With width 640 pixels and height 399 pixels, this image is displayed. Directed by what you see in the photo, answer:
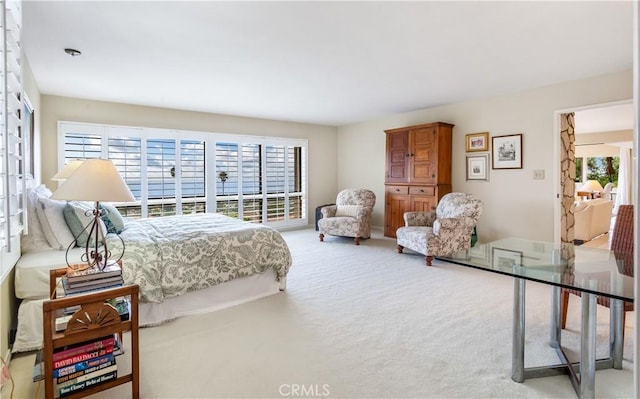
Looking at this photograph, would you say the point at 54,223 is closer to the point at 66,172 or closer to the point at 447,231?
the point at 66,172

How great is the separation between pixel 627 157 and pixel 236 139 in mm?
10272

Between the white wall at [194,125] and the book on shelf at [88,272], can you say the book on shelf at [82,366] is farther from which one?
the white wall at [194,125]

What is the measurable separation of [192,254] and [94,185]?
1115 mm

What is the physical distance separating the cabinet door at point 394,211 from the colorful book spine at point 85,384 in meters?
4.81

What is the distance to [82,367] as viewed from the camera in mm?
1661

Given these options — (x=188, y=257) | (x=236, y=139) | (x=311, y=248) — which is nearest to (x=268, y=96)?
(x=236, y=139)

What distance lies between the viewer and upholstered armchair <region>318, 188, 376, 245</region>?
216 inches

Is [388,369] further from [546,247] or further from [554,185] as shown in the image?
[554,185]

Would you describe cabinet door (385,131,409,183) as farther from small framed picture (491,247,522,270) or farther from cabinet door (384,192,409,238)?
small framed picture (491,247,522,270)

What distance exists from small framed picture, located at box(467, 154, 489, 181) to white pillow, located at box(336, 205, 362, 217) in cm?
185

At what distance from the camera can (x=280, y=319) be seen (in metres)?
2.67

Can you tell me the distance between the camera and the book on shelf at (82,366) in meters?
1.60

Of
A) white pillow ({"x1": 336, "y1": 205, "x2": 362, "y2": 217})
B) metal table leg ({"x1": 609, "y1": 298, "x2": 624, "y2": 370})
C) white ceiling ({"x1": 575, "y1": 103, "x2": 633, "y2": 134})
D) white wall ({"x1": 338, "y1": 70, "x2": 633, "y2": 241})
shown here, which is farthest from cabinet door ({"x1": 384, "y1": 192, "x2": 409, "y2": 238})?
metal table leg ({"x1": 609, "y1": 298, "x2": 624, "y2": 370})

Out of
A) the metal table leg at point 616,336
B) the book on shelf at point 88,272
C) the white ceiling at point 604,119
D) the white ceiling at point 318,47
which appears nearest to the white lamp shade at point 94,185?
the book on shelf at point 88,272
